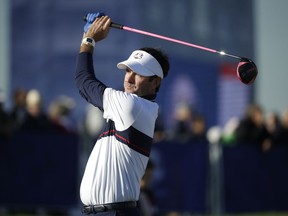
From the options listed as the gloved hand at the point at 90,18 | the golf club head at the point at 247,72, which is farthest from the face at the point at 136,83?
the golf club head at the point at 247,72

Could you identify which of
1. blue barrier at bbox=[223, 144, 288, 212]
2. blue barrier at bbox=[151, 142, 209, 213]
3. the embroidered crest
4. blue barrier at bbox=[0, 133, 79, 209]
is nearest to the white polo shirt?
the embroidered crest

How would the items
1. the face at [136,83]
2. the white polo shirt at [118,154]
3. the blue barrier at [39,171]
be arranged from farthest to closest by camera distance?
the blue barrier at [39,171] < the face at [136,83] < the white polo shirt at [118,154]

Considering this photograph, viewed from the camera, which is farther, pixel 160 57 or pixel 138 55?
pixel 160 57

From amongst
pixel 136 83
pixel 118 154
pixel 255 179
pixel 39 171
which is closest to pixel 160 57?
pixel 136 83

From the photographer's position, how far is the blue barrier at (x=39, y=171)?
1555cm

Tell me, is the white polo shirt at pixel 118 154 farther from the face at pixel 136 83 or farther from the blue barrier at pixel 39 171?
the blue barrier at pixel 39 171

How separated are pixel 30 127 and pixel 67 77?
1812 centimetres

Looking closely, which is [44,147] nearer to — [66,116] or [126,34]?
[66,116]

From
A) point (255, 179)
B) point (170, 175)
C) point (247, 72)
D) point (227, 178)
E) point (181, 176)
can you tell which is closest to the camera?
point (247, 72)

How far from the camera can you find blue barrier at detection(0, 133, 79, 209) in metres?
15.5

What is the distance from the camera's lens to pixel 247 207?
730 inches

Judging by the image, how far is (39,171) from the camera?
15.9 metres

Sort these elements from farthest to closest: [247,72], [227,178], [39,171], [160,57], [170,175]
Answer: [227,178] → [170,175] → [39,171] → [160,57] → [247,72]

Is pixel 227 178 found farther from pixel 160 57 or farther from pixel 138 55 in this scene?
pixel 138 55
